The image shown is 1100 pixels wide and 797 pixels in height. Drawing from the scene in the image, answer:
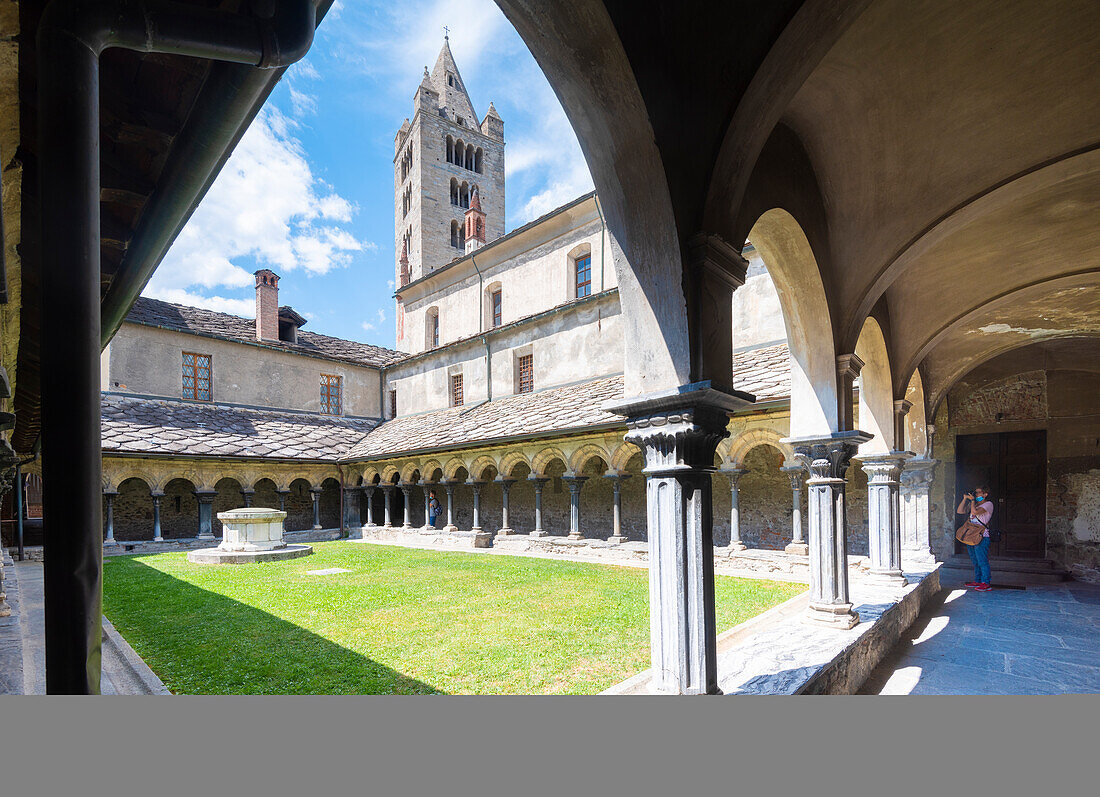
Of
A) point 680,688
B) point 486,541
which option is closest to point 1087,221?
point 680,688

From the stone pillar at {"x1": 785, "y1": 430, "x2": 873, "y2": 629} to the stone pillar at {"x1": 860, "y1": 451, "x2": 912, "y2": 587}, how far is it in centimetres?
251

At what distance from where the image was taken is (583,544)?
1246 centimetres

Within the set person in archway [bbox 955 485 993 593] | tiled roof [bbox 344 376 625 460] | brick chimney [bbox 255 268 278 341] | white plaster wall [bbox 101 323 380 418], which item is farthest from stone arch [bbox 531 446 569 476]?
brick chimney [bbox 255 268 278 341]

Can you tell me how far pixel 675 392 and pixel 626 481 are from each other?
39.6 ft

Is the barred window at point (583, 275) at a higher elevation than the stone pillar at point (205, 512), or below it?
higher

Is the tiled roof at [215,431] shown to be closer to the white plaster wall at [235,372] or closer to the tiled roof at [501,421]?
the white plaster wall at [235,372]

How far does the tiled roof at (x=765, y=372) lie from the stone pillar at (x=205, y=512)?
1473 centimetres

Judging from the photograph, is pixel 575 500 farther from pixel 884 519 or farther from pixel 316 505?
pixel 316 505

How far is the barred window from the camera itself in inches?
692

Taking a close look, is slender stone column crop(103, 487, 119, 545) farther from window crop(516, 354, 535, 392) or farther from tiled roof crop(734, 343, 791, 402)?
tiled roof crop(734, 343, 791, 402)

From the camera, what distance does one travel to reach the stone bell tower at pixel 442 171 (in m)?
31.1

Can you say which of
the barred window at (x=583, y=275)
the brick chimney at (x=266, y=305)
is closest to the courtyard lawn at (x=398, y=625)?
the barred window at (x=583, y=275)

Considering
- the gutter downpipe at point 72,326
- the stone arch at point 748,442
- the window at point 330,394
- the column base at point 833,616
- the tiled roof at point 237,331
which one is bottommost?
the column base at point 833,616

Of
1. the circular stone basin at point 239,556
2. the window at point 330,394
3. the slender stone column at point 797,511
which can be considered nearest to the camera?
the slender stone column at point 797,511
